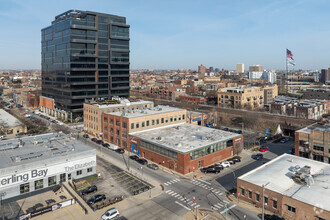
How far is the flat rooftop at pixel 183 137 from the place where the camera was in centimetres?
5613

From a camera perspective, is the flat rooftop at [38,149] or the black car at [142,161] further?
the black car at [142,161]

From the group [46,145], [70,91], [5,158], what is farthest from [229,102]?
[5,158]

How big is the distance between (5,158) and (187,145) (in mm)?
35134

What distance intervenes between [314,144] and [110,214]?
45.6 metres

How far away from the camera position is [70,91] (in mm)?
107625

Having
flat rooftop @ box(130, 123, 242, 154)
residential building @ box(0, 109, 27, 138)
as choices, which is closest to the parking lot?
flat rooftop @ box(130, 123, 242, 154)

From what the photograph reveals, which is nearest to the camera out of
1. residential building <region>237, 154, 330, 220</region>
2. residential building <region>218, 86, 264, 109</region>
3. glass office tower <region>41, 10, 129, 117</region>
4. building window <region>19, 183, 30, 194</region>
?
residential building <region>237, 154, 330, 220</region>

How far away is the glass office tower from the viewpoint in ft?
353

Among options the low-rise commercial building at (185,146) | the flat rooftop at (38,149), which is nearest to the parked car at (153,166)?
the low-rise commercial building at (185,146)

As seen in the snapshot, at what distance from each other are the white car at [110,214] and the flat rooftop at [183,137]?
19.8m

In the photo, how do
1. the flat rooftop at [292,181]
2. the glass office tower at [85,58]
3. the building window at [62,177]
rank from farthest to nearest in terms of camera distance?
the glass office tower at [85,58] → the building window at [62,177] → the flat rooftop at [292,181]

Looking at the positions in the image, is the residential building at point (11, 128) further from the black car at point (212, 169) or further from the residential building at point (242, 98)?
the residential building at point (242, 98)

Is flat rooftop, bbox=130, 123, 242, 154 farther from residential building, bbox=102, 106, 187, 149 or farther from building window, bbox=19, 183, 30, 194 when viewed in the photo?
building window, bbox=19, 183, 30, 194

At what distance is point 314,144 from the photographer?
55.5 metres
